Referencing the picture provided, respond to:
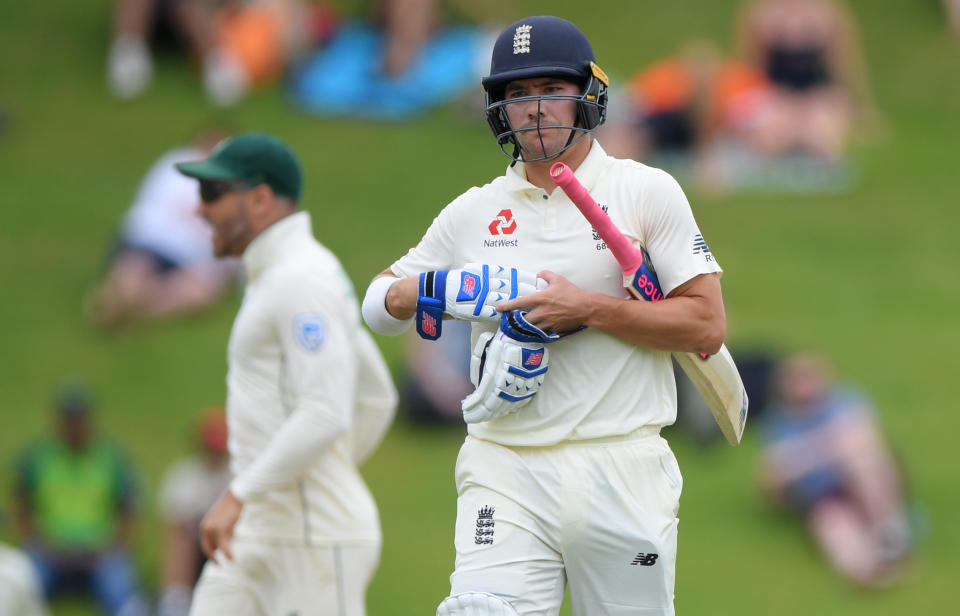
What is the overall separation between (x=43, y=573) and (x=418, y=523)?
2.62m

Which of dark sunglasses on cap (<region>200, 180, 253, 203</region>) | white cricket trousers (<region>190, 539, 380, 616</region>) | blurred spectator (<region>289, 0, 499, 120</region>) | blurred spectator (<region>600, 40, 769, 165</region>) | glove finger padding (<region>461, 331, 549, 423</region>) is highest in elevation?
blurred spectator (<region>289, 0, 499, 120</region>)

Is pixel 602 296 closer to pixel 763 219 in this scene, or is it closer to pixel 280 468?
pixel 280 468

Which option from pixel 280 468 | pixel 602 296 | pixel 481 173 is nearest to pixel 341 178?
pixel 481 173

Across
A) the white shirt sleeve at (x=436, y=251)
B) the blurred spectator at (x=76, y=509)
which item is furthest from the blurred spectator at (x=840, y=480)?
the white shirt sleeve at (x=436, y=251)

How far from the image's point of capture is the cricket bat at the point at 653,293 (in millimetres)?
3855

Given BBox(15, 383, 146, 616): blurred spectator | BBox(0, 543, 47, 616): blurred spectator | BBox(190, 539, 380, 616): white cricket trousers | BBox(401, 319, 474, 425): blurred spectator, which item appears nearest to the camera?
BBox(190, 539, 380, 616): white cricket trousers

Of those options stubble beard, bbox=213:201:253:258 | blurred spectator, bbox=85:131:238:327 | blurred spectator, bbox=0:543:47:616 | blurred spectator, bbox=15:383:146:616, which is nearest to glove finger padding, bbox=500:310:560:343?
stubble beard, bbox=213:201:253:258

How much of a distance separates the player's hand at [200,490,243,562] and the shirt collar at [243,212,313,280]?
2.77ft

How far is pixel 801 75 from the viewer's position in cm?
1389

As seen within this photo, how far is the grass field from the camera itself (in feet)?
33.5

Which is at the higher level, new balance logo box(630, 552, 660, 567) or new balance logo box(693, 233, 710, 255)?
new balance logo box(693, 233, 710, 255)

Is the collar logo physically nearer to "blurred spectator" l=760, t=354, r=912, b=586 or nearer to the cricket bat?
the cricket bat

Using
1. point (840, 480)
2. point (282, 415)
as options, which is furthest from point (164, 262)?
point (282, 415)

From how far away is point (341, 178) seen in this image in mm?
13719
